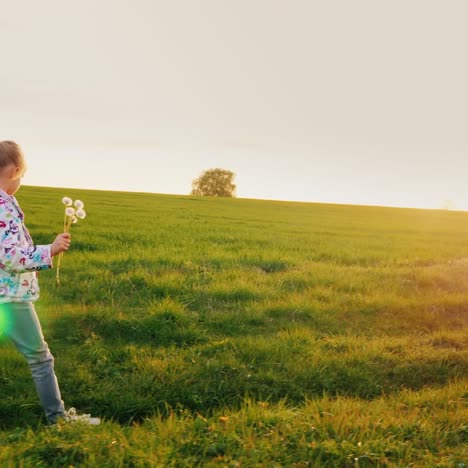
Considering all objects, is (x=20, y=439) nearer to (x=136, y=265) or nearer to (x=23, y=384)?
(x=23, y=384)

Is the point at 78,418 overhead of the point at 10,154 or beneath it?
beneath

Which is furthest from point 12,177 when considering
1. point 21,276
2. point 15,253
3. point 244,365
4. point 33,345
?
point 244,365

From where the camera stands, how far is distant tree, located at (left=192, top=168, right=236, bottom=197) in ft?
304

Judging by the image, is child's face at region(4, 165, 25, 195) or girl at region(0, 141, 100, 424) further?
child's face at region(4, 165, 25, 195)

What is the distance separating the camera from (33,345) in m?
3.96

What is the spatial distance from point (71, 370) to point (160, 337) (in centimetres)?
122

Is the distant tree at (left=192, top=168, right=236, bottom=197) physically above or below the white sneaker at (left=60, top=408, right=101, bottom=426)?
above

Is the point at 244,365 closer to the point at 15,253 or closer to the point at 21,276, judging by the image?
the point at 21,276

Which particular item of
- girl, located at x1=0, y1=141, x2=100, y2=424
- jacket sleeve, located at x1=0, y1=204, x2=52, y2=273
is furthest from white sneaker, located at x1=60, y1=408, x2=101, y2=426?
jacket sleeve, located at x1=0, y1=204, x2=52, y2=273

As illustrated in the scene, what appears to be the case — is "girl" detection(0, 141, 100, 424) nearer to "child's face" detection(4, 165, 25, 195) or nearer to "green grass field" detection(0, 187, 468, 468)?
"child's face" detection(4, 165, 25, 195)

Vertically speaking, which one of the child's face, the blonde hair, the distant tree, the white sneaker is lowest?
the white sneaker

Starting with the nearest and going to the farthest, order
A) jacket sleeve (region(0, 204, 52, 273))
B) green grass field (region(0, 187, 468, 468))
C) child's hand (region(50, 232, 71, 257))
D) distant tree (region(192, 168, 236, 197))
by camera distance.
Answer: green grass field (region(0, 187, 468, 468)) < jacket sleeve (region(0, 204, 52, 273)) < child's hand (region(50, 232, 71, 257)) < distant tree (region(192, 168, 236, 197))

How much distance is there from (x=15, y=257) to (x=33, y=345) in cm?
76

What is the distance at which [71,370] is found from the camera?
16.9 feet
